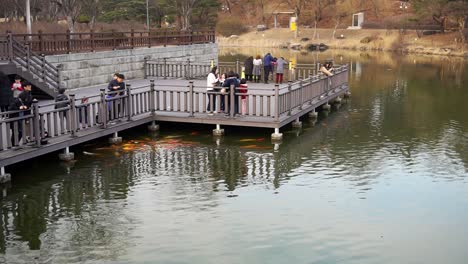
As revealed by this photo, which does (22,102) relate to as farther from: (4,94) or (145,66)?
(145,66)

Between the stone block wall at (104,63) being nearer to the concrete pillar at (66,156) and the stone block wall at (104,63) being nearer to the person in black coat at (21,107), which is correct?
the concrete pillar at (66,156)

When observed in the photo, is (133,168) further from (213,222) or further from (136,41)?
(136,41)

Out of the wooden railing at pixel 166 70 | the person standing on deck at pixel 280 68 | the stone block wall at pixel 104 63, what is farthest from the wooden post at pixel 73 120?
the wooden railing at pixel 166 70

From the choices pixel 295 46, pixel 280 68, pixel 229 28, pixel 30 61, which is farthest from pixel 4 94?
pixel 229 28

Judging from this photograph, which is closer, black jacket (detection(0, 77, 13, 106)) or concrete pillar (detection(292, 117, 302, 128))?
black jacket (detection(0, 77, 13, 106))

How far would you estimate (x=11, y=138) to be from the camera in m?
13.2

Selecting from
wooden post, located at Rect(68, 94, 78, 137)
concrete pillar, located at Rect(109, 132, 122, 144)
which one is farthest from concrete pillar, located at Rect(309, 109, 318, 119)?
wooden post, located at Rect(68, 94, 78, 137)

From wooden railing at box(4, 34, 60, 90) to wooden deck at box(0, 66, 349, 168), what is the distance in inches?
123

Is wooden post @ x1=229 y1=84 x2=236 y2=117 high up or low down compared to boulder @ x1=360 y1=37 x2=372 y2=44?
down

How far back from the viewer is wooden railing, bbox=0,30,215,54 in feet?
76.4

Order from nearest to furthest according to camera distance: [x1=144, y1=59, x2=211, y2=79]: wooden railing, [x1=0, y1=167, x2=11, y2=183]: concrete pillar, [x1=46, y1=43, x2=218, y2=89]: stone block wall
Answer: [x1=0, y1=167, x2=11, y2=183]: concrete pillar < [x1=46, y1=43, x2=218, y2=89]: stone block wall < [x1=144, y1=59, x2=211, y2=79]: wooden railing

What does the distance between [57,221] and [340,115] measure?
47.6ft

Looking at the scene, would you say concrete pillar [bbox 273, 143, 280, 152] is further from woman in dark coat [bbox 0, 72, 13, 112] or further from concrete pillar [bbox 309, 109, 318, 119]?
woman in dark coat [bbox 0, 72, 13, 112]

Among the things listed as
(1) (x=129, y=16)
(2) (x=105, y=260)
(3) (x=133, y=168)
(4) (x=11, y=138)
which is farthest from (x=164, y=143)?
(1) (x=129, y=16)
